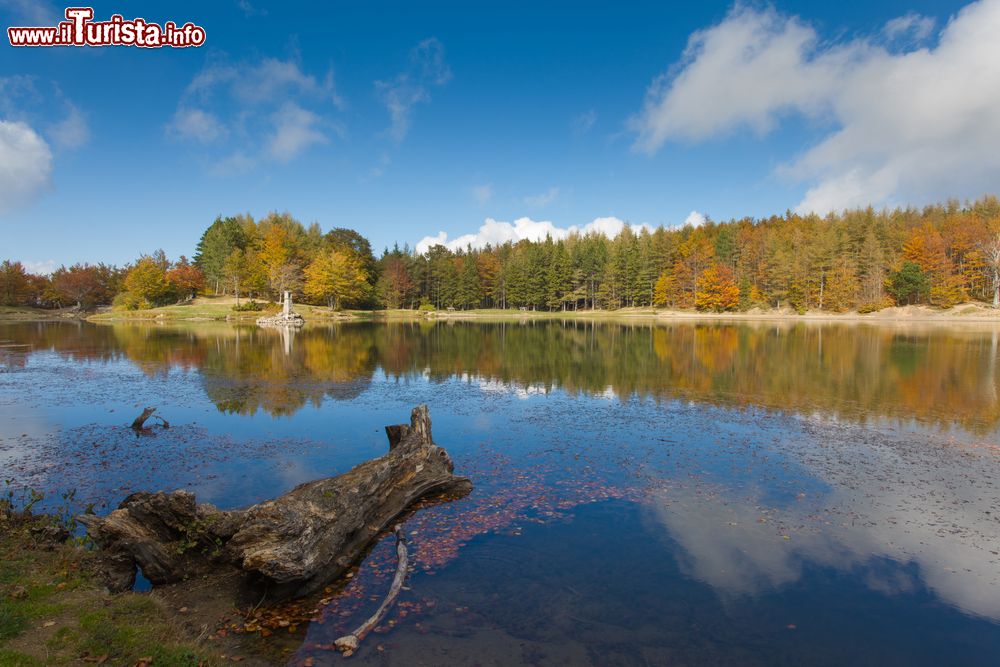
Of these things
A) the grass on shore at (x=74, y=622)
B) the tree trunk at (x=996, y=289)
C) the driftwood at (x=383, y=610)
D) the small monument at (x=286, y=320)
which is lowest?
the driftwood at (x=383, y=610)

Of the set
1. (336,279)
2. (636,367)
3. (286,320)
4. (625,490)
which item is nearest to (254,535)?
(625,490)

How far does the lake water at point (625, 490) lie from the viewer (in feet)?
20.7

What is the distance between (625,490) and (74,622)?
8906 millimetres

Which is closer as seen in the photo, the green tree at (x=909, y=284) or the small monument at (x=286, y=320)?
the small monument at (x=286, y=320)

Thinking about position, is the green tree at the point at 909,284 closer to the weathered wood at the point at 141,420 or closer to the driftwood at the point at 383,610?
the driftwood at the point at 383,610

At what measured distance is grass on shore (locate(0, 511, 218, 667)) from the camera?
4.99 meters

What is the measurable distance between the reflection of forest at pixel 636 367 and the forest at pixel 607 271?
4814 centimetres

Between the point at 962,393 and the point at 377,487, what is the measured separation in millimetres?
23331

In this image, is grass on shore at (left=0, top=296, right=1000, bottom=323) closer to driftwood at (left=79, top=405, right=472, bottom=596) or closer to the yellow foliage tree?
the yellow foliage tree

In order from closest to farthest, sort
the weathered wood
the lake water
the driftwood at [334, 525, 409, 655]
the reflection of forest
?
the driftwood at [334, 525, 409, 655] → the lake water → the weathered wood → the reflection of forest

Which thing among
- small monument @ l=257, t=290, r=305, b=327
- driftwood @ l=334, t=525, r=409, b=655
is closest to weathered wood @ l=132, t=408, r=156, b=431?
driftwood @ l=334, t=525, r=409, b=655

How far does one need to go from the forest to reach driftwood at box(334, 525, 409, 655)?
82.9 metres

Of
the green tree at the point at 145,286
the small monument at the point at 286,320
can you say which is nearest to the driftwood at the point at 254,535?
the small monument at the point at 286,320

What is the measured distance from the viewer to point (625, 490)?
35.3ft
